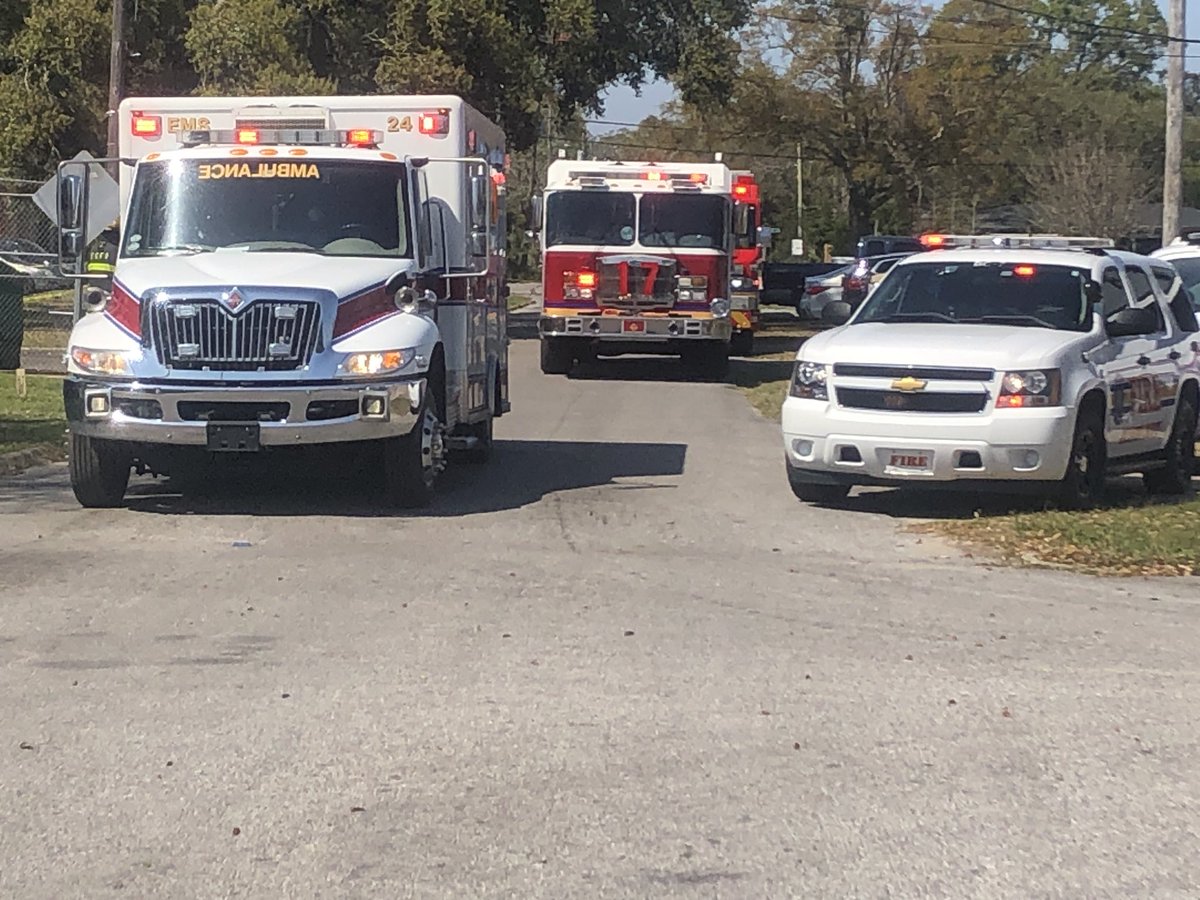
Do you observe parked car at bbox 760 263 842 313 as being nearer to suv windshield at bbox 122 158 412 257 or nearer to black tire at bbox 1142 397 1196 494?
black tire at bbox 1142 397 1196 494

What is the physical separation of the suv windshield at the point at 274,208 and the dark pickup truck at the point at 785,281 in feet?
123

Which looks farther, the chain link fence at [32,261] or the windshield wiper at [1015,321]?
the chain link fence at [32,261]

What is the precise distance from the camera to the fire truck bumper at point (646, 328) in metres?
25.5

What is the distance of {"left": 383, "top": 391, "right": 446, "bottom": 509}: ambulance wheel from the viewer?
1197cm

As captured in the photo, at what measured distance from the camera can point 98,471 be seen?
12047 mm

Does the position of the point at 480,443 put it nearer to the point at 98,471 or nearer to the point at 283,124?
the point at 283,124

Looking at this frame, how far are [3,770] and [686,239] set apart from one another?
2013 centimetres

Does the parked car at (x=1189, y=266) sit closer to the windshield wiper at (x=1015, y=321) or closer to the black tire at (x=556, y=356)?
the windshield wiper at (x=1015, y=321)

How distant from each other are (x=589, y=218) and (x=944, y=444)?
1453 cm

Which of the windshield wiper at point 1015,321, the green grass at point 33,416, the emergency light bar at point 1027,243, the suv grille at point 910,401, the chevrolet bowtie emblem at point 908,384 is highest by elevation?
the emergency light bar at point 1027,243

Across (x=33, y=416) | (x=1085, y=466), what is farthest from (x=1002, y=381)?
(x=33, y=416)

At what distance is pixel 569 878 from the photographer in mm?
5148

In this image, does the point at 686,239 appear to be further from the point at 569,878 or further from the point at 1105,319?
the point at 569,878

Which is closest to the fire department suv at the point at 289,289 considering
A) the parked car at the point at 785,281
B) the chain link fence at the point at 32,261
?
the chain link fence at the point at 32,261
